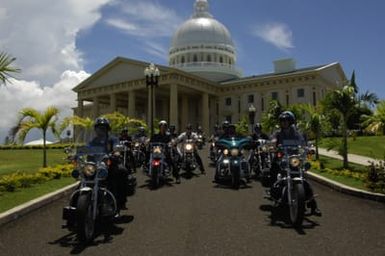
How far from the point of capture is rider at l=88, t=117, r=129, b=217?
740cm

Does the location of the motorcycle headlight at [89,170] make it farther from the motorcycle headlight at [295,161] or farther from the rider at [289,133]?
the rider at [289,133]

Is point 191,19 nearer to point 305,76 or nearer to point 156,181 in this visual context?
point 305,76

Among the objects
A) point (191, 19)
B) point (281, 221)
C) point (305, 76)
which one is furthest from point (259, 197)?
point (191, 19)

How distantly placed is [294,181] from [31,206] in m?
5.59

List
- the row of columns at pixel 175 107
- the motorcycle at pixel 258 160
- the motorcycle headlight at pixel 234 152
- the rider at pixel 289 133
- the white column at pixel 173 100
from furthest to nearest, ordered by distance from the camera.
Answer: the row of columns at pixel 175 107 < the white column at pixel 173 100 < the motorcycle at pixel 258 160 < the motorcycle headlight at pixel 234 152 < the rider at pixel 289 133

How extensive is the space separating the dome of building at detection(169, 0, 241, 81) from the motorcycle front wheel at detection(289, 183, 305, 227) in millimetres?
72776

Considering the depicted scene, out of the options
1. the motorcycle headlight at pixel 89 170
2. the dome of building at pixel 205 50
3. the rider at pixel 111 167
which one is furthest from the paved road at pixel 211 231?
the dome of building at pixel 205 50

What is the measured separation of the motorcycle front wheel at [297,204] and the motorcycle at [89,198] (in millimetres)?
3138

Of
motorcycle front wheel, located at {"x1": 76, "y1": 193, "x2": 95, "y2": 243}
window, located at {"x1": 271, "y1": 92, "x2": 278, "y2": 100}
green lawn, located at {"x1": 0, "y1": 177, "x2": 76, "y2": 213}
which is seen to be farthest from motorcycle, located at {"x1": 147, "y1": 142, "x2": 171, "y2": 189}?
window, located at {"x1": 271, "y1": 92, "x2": 278, "y2": 100}

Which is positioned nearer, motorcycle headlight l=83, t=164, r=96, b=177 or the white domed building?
motorcycle headlight l=83, t=164, r=96, b=177

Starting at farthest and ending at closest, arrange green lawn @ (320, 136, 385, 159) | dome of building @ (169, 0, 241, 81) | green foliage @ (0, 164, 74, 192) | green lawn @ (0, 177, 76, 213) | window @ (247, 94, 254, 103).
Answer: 1. dome of building @ (169, 0, 241, 81)
2. window @ (247, 94, 254, 103)
3. green lawn @ (320, 136, 385, 159)
4. green foliage @ (0, 164, 74, 192)
5. green lawn @ (0, 177, 76, 213)

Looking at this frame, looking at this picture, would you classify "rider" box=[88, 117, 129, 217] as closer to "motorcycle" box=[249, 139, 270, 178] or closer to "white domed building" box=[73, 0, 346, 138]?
"motorcycle" box=[249, 139, 270, 178]

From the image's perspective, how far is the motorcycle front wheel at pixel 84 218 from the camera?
6.15m

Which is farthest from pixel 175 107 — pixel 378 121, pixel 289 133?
pixel 289 133
